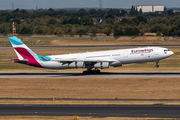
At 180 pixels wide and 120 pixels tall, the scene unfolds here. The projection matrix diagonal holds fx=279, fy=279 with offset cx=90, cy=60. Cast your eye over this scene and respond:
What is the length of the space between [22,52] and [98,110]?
30.3 metres

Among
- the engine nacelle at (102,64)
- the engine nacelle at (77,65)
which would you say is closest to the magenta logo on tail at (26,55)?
the engine nacelle at (77,65)

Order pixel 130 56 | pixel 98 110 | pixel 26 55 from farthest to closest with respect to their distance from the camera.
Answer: pixel 26 55
pixel 130 56
pixel 98 110

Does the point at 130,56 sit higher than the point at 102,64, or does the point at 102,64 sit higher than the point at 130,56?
the point at 130,56

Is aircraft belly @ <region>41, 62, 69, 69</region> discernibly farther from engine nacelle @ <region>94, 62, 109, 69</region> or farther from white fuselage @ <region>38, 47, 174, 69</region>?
engine nacelle @ <region>94, 62, 109, 69</region>

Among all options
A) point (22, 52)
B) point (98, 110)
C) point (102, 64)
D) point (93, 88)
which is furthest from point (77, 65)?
point (98, 110)

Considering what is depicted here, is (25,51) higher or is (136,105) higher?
(25,51)

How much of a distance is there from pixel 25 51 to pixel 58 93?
18393mm

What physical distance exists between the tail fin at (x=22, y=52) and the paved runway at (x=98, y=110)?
2439 cm

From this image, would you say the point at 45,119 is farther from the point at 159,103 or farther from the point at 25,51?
the point at 25,51

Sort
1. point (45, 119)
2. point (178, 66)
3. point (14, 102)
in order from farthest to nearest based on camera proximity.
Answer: point (178, 66)
point (14, 102)
point (45, 119)

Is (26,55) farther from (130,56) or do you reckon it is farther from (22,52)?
(130,56)

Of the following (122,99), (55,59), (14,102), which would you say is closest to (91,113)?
(122,99)

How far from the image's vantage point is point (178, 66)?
6462 centimetres

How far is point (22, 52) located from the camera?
55.0m
